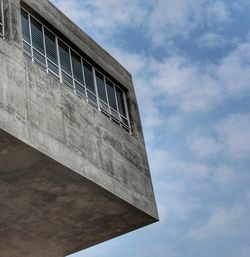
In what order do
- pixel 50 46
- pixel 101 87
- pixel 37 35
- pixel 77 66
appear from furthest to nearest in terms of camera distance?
pixel 101 87 < pixel 77 66 < pixel 50 46 < pixel 37 35

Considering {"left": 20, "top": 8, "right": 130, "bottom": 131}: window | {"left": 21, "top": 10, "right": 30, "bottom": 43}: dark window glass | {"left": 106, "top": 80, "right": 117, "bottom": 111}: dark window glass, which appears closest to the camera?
{"left": 21, "top": 10, "right": 30, "bottom": 43}: dark window glass

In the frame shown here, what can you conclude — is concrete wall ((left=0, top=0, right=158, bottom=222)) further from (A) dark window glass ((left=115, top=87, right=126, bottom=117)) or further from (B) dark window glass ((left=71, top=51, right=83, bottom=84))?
(A) dark window glass ((left=115, top=87, right=126, bottom=117))

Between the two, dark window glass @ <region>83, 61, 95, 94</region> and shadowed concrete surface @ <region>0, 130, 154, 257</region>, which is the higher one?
dark window glass @ <region>83, 61, 95, 94</region>

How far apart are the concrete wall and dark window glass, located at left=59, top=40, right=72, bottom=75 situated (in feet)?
1.29

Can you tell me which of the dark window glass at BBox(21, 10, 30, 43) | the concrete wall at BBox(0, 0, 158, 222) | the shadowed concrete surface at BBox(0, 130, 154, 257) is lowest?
the shadowed concrete surface at BBox(0, 130, 154, 257)

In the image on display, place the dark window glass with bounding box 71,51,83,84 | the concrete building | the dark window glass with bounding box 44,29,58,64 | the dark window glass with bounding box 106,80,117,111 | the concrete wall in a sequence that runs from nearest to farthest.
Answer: the concrete wall < the concrete building < the dark window glass with bounding box 44,29,58,64 < the dark window glass with bounding box 71,51,83,84 < the dark window glass with bounding box 106,80,117,111

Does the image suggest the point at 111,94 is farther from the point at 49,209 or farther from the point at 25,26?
the point at 49,209

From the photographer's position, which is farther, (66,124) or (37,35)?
(37,35)

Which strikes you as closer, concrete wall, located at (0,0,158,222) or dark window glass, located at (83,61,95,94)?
concrete wall, located at (0,0,158,222)

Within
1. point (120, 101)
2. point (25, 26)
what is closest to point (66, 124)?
point (25, 26)

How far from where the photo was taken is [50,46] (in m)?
18.0

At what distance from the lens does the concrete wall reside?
566 inches

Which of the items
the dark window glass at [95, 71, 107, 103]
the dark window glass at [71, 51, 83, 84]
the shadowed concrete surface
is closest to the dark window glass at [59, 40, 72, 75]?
the dark window glass at [71, 51, 83, 84]

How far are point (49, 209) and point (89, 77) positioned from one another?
16.2 feet
